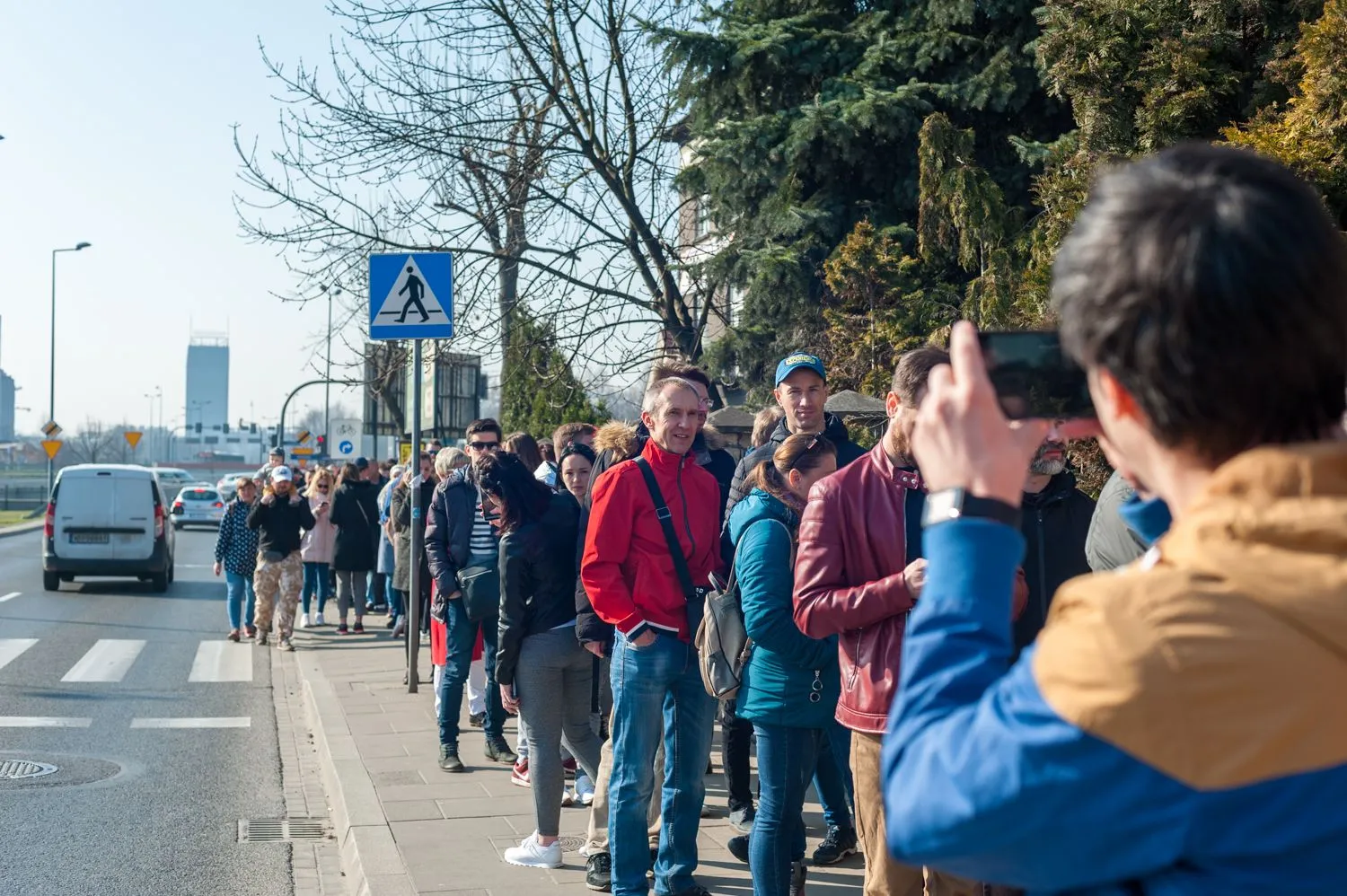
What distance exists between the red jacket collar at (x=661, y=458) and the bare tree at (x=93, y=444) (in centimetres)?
10657

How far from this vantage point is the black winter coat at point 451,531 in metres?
8.82

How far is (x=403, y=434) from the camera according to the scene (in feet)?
97.0

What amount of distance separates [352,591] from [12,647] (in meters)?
3.58

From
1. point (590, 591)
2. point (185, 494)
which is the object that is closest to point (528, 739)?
point (590, 591)

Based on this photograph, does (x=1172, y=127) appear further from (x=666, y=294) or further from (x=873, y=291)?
(x=666, y=294)

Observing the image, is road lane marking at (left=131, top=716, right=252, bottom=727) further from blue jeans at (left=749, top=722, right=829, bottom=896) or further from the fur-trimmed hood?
blue jeans at (left=749, top=722, right=829, bottom=896)

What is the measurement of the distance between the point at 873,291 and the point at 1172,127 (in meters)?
4.32

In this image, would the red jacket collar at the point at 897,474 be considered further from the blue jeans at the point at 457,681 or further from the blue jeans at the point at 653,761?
the blue jeans at the point at 457,681

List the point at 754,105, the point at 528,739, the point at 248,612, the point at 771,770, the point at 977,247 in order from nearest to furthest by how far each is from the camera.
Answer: the point at 771,770 → the point at 528,739 → the point at 977,247 → the point at 754,105 → the point at 248,612

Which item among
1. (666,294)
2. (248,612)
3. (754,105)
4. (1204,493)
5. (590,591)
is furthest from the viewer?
(248,612)

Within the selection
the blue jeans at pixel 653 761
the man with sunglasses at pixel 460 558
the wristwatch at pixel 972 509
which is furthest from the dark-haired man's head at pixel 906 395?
the man with sunglasses at pixel 460 558

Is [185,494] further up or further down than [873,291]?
further down

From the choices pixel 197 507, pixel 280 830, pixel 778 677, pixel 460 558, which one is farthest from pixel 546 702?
pixel 197 507

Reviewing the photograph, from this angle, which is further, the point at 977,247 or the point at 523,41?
the point at 523,41
